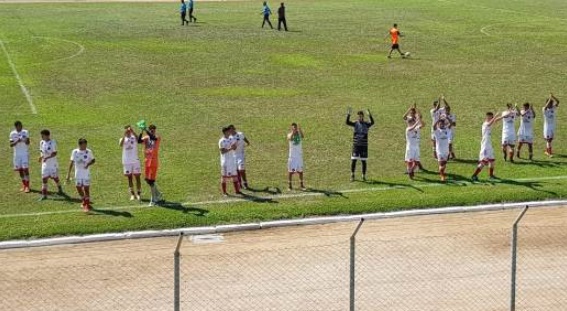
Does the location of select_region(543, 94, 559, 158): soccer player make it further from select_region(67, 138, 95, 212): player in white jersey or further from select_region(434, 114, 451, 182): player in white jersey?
select_region(67, 138, 95, 212): player in white jersey

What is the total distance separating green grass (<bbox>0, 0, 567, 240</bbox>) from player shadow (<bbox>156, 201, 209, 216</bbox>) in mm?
46

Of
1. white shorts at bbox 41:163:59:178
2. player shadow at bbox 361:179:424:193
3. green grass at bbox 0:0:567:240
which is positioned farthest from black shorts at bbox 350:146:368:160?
white shorts at bbox 41:163:59:178

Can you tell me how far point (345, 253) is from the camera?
18.5 metres

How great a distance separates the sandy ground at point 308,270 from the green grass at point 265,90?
1441 millimetres

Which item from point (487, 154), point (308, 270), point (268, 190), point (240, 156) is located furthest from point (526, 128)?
point (308, 270)

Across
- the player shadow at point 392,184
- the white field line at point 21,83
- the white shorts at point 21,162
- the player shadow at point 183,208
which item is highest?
the white field line at point 21,83

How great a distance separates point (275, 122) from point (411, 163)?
7416 millimetres

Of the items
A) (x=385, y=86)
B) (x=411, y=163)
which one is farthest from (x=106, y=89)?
(x=411, y=163)

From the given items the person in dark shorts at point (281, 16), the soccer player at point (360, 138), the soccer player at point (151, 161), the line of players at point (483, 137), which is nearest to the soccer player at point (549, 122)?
the line of players at point (483, 137)

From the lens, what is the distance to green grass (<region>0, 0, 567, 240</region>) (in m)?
22.3

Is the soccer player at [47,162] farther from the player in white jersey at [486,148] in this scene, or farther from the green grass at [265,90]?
the player in white jersey at [486,148]

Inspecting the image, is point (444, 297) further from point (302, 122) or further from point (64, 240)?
point (302, 122)

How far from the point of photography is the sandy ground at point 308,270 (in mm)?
16172

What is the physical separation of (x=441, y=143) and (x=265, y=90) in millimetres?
12966
